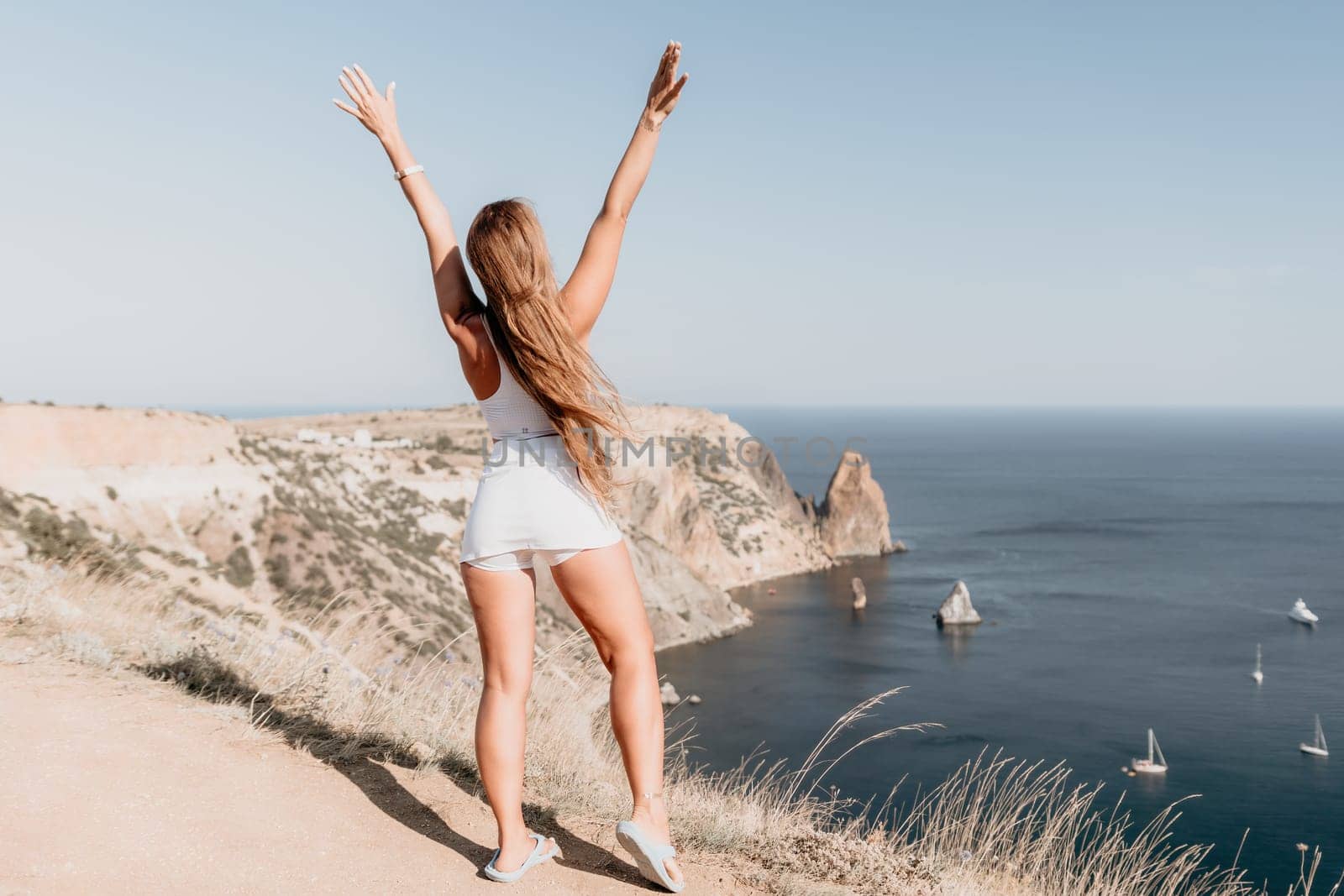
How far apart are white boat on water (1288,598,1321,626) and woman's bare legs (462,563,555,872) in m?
66.3

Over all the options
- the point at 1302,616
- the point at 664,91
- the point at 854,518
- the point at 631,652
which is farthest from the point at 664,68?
the point at 854,518

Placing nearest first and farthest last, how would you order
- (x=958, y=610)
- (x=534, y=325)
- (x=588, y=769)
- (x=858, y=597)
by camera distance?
(x=534, y=325)
(x=588, y=769)
(x=958, y=610)
(x=858, y=597)

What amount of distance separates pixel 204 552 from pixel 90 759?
22.3 metres

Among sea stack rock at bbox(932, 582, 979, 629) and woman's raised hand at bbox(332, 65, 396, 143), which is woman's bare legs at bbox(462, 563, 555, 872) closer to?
woman's raised hand at bbox(332, 65, 396, 143)

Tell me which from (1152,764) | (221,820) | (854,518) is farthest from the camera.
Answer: (854,518)

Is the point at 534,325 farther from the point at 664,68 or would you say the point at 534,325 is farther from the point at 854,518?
the point at 854,518

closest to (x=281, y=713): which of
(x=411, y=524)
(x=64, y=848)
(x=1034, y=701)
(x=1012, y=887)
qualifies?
(x=64, y=848)

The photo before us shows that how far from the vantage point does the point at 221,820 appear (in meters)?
2.96

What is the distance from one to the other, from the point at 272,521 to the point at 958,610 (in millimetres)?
44363

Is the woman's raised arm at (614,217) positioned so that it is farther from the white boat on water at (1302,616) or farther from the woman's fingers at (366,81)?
the white boat on water at (1302,616)

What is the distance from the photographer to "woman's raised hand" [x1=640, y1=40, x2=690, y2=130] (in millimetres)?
2639

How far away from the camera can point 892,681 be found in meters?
46.8

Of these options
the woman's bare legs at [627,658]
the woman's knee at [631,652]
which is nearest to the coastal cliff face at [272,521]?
the woman's bare legs at [627,658]

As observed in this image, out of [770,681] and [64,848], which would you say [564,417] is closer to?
[64,848]
